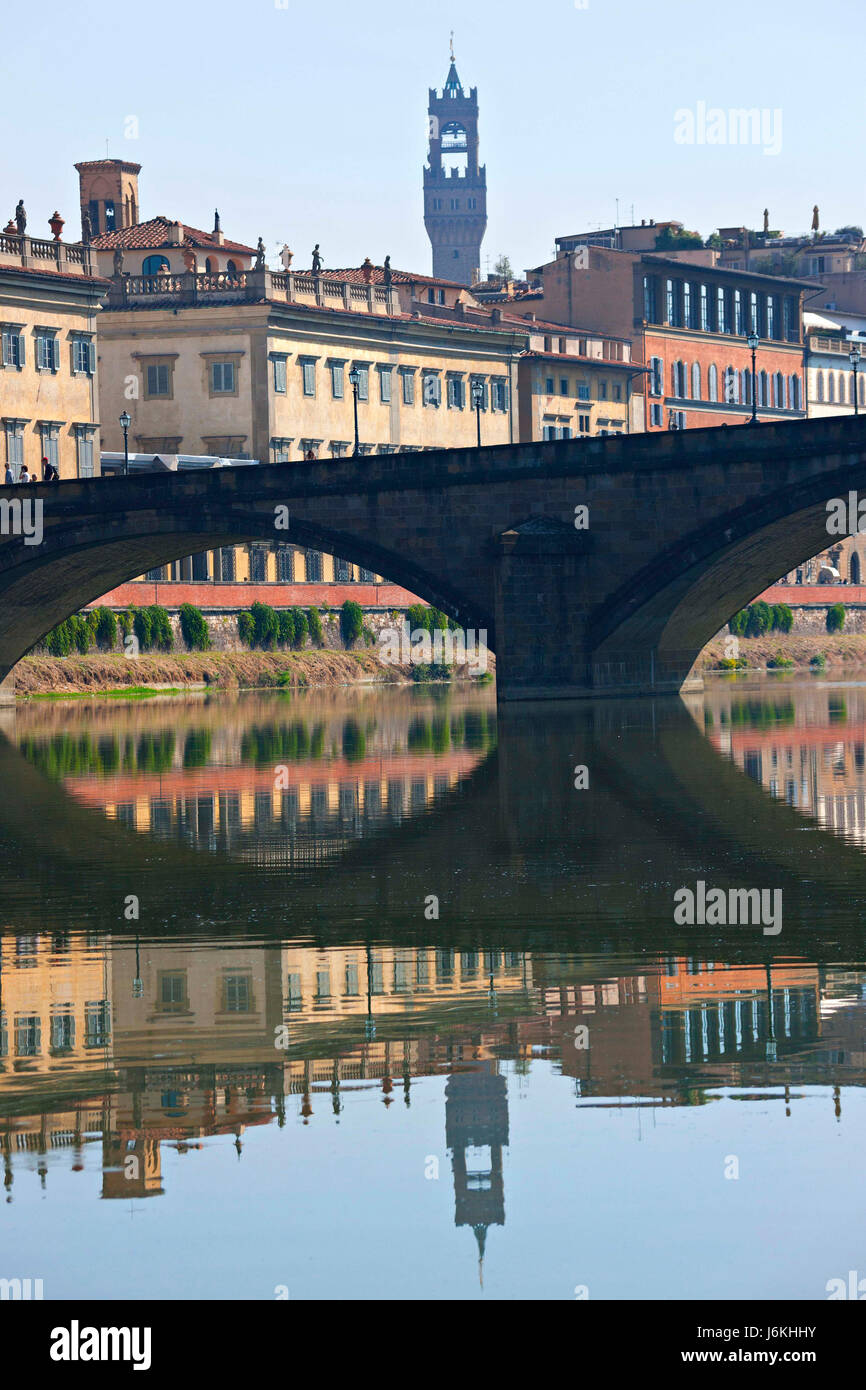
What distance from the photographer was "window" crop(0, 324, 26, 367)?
94.5 m

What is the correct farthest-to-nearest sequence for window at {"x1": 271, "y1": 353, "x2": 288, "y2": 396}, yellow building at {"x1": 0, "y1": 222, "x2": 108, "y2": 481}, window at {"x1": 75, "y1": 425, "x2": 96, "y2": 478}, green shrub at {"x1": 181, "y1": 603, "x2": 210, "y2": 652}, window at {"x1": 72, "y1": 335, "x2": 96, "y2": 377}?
1. window at {"x1": 271, "y1": 353, "x2": 288, "y2": 396}
2. window at {"x1": 75, "y1": 425, "x2": 96, "y2": 478}
3. window at {"x1": 72, "y1": 335, "x2": 96, "y2": 377}
4. yellow building at {"x1": 0, "y1": 222, "x2": 108, "y2": 481}
5. green shrub at {"x1": 181, "y1": 603, "x2": 210, "y2": 652}

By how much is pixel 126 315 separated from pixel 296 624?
726 inches

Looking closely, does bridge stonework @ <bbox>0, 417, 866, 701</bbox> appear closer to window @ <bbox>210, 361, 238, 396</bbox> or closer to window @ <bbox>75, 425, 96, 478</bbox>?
window @ <bbox>75, 425, 96, 478</bbox>

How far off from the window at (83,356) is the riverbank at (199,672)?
1533 centimetres

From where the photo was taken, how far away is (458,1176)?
43.6 ft

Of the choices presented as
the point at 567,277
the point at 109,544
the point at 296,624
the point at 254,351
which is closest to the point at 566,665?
the point at 109,544

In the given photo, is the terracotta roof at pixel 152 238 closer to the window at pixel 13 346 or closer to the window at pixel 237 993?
the window at pixel 13 346

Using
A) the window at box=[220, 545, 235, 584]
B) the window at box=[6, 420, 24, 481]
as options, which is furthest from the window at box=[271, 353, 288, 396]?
the window at box=[6, 420, 24, 481]

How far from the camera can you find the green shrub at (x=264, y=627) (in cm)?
9619

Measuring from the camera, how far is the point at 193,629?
92.3 meters

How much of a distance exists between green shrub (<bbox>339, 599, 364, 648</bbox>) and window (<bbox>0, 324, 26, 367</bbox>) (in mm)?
17192

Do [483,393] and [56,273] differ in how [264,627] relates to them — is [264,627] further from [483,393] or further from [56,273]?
[483,393]

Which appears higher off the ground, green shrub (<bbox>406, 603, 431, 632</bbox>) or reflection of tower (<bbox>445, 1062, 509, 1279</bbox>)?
green shrub (<bbox>406, 603, 431, 632</bbox>)
